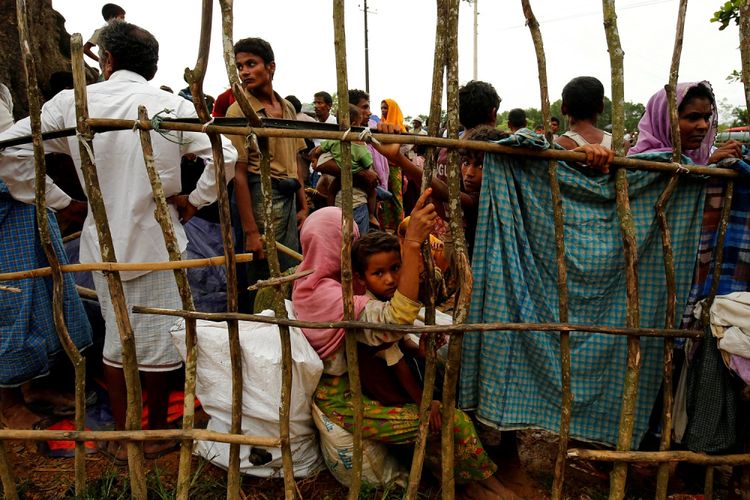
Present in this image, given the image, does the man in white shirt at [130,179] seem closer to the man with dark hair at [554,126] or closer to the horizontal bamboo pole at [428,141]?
the horizontal bamboo pole at [428,141]

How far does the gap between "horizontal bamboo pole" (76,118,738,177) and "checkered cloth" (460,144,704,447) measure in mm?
92

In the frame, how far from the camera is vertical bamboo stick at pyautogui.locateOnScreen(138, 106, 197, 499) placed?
2217mm

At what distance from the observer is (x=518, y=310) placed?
2273 millimetres

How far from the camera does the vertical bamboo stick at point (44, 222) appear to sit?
2123 mm

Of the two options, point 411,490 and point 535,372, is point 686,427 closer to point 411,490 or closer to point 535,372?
point 535,372

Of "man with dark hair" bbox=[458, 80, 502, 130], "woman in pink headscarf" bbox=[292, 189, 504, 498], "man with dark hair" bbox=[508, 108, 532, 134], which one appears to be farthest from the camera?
"man with dark hair" bbox=[508, 108, 532, 134]

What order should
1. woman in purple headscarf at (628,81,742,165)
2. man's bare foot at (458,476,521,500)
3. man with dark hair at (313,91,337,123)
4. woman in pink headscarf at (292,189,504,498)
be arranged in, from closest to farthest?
woman in pink headscarf at (292,189,504,498), man's bare foot at (458,476,521,500), woman in purple headscarf at (628,81,742,165), man with dark hair at (313,91,337,123)

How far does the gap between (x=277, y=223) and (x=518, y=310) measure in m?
1.91

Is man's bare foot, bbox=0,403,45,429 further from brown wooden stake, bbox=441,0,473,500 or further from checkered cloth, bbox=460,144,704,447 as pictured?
checkered cloth, bbox=460,144,704,447

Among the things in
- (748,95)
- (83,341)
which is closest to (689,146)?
(748,95)

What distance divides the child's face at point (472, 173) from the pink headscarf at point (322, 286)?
24.8 inches

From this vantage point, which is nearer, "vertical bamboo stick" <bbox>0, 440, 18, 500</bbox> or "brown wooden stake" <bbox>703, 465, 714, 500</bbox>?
"brown wooden stake" <bbox>703, 465, 714, 500</bbox>

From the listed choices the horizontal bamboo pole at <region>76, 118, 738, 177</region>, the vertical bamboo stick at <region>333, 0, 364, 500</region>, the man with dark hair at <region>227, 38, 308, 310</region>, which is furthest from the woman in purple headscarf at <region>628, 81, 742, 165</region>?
the man with dark hair at <region>227, 38, 308, 310</region>

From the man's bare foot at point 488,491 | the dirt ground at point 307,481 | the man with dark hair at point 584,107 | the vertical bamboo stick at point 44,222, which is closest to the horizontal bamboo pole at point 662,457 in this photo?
the dirt ground at point 307,481
